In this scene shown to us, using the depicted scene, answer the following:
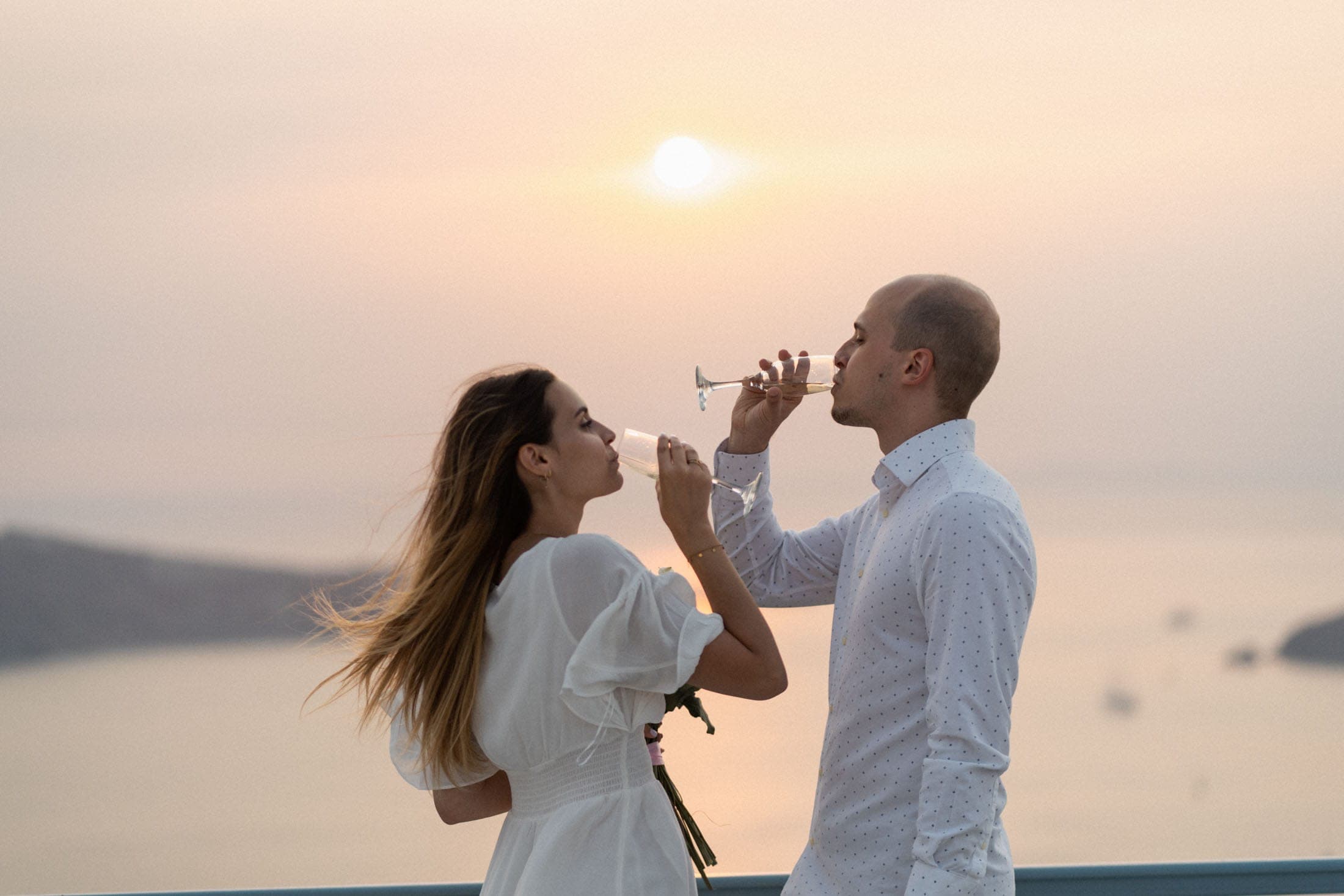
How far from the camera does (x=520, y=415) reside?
1615 millimetres

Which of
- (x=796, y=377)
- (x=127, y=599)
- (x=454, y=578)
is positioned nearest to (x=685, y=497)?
(x=454, y=578)

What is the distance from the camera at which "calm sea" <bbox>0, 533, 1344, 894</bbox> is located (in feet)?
10.1

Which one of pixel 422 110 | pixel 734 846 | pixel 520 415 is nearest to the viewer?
pixel 520 415

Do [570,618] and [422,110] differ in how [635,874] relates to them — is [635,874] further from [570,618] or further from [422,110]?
[422,110]

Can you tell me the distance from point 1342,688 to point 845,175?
2.15m

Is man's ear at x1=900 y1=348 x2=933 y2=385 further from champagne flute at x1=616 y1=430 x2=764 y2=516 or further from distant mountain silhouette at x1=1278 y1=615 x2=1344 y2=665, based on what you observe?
distant mountain silhouette at x1=1278 y1=615 x2=1344 y2=665

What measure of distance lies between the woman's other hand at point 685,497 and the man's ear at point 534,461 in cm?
17

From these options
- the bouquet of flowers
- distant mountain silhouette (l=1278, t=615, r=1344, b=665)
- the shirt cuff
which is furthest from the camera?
distant mountain silhouette (l=1278, t=615, r=1344, b=665)

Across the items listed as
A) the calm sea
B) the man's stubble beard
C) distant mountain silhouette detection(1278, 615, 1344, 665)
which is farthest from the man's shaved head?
distant mountain silhouette detection(1278, 615, 1344, 665)

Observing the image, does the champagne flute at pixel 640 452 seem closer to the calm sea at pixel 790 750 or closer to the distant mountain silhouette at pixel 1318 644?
the calm sea at pixel 790 750

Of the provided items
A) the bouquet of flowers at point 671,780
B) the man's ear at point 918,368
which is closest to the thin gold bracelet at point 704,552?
the bouquet of flowers at point 671,780

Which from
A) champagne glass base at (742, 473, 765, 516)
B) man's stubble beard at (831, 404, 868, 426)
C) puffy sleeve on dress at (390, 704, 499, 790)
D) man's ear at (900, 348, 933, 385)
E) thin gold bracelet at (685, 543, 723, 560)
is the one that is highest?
man's ear at (900, 348, 933, 385)

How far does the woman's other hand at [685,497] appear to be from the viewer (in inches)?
60.3

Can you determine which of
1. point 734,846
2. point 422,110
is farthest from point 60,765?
point 422,110
